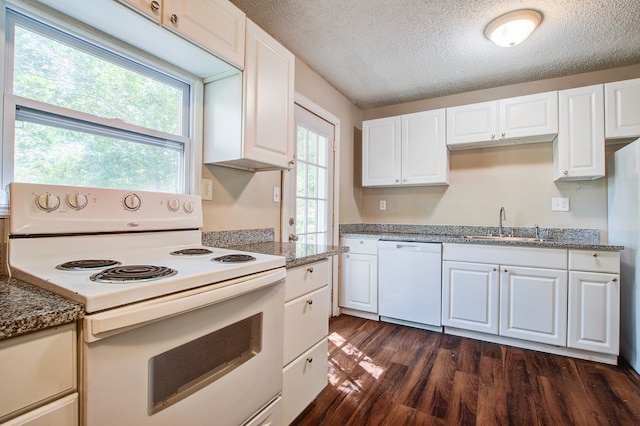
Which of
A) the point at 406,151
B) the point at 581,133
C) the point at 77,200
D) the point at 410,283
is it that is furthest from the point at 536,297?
the point at 77,200

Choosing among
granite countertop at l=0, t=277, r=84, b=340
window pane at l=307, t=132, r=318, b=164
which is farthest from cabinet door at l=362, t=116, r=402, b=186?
granite countertop at l=0, t=277, r=84, b=340

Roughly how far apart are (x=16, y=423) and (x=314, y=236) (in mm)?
2212

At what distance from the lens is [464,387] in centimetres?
180

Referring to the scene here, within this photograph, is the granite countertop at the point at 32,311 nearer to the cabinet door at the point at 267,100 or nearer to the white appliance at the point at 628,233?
the cabinet door at the point at 267,100

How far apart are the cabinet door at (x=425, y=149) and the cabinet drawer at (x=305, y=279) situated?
5.66ft

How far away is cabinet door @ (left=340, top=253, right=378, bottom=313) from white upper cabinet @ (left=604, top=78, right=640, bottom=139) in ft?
6.81

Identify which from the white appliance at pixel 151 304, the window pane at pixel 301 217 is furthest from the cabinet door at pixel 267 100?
the window pane at pixel 301 217

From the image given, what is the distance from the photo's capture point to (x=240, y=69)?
1.52 meters

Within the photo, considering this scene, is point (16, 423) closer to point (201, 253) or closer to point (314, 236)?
point (201, 253)

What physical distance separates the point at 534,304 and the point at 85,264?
9.07ft

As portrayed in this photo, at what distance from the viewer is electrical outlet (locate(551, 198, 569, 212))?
2.60 metres

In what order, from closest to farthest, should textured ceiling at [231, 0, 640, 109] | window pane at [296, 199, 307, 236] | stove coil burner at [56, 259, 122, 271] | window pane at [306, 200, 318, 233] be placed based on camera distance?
stove coil burner at [56, 259, 122, 271], textured ceiling at [231, 0, 640, 109], window pane at [296, 199, 307, 236], window pane at [306, 200, 318, 233]

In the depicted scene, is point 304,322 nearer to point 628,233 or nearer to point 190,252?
point 190,252

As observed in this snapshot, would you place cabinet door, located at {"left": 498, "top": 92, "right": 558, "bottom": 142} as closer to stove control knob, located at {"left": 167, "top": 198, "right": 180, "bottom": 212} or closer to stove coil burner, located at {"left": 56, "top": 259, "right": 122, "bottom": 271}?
stove control knob, located at {"left": 167, "top": 198, "right": 180, "bottom": 212}
